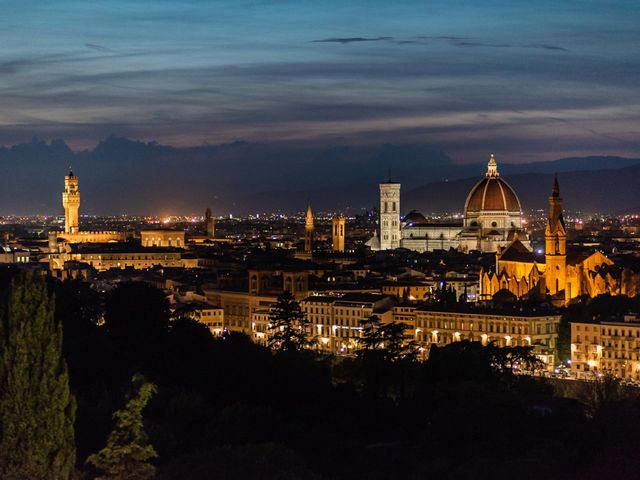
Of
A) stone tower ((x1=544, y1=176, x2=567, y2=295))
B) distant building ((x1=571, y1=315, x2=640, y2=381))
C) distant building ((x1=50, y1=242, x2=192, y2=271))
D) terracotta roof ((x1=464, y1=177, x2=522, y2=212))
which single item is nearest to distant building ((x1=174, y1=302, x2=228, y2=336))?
stone tower ((x1=544, y1=176, x2=567, y2=295))

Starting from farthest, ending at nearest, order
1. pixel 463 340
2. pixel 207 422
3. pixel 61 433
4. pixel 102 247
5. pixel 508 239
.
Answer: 1. pixel 102 247
2. pixel 508 239
3. pixel 463 340
4. pixel 207 422
5. pixel 61 433

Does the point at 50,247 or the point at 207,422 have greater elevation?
the point at 50,247

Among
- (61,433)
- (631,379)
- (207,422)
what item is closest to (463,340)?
(631,379)

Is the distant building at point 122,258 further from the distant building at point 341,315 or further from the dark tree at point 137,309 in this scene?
the dark tree at point 137,309

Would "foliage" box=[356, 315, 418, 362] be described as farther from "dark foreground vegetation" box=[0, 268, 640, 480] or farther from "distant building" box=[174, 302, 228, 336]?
"distant building" box=[174, 302, 228, 336]

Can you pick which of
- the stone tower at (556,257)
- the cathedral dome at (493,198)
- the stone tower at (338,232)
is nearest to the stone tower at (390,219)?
the stone tower at (338,232)

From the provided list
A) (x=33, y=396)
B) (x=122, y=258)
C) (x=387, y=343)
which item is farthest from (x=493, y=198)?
(x=33, y=396)

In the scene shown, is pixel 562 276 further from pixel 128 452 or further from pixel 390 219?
pixel 390 219

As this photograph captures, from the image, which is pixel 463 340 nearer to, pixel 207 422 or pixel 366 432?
pixel 366 432
